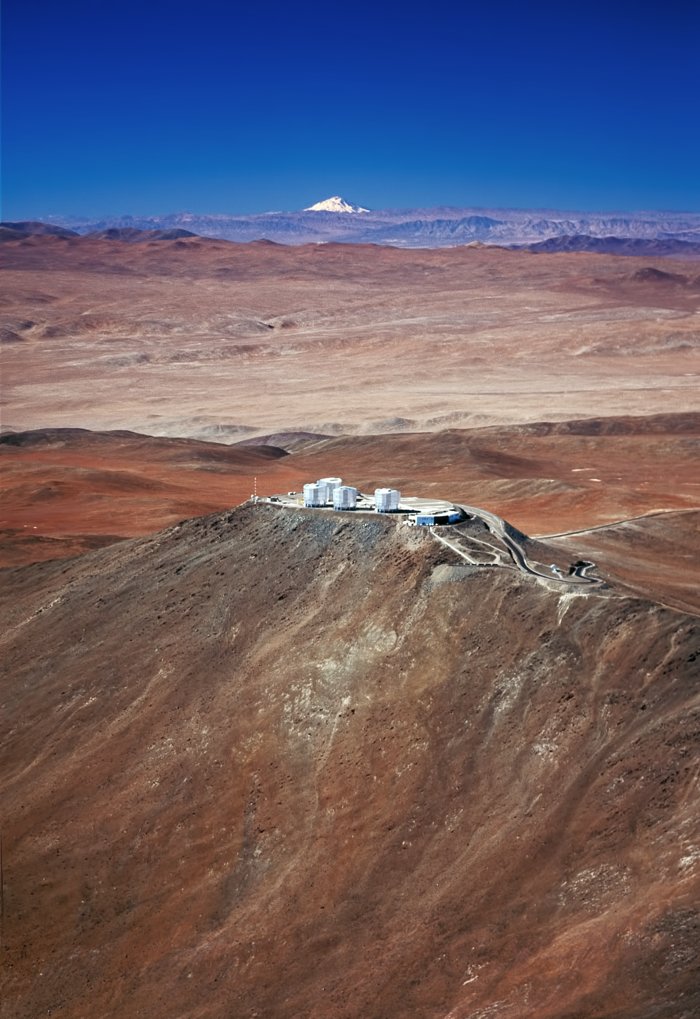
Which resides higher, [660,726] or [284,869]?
[660,726]

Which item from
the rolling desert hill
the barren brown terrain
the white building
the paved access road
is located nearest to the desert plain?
the paved access road

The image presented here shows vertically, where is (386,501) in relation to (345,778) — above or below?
above

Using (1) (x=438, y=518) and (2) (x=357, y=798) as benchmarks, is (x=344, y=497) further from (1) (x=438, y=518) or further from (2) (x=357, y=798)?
(2) (x=357, y=798)

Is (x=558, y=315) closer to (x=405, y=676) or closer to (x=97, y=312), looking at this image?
(x=97, y=312)

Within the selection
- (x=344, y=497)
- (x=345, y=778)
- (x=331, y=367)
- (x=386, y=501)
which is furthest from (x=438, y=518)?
(x=331, y=367)

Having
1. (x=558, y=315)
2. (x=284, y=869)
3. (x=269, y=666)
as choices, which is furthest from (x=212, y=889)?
(x=558, y=315)

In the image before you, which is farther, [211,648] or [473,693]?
[211,648]

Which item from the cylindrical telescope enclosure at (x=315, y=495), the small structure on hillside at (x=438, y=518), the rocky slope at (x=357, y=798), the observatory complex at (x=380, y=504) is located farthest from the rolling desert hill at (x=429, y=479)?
the cylindrical telescope enclosure at (x=315, y=495)

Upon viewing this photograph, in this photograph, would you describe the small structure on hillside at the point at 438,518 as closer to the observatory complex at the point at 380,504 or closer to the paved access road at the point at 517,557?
the observatory complex at the point at 380,504
